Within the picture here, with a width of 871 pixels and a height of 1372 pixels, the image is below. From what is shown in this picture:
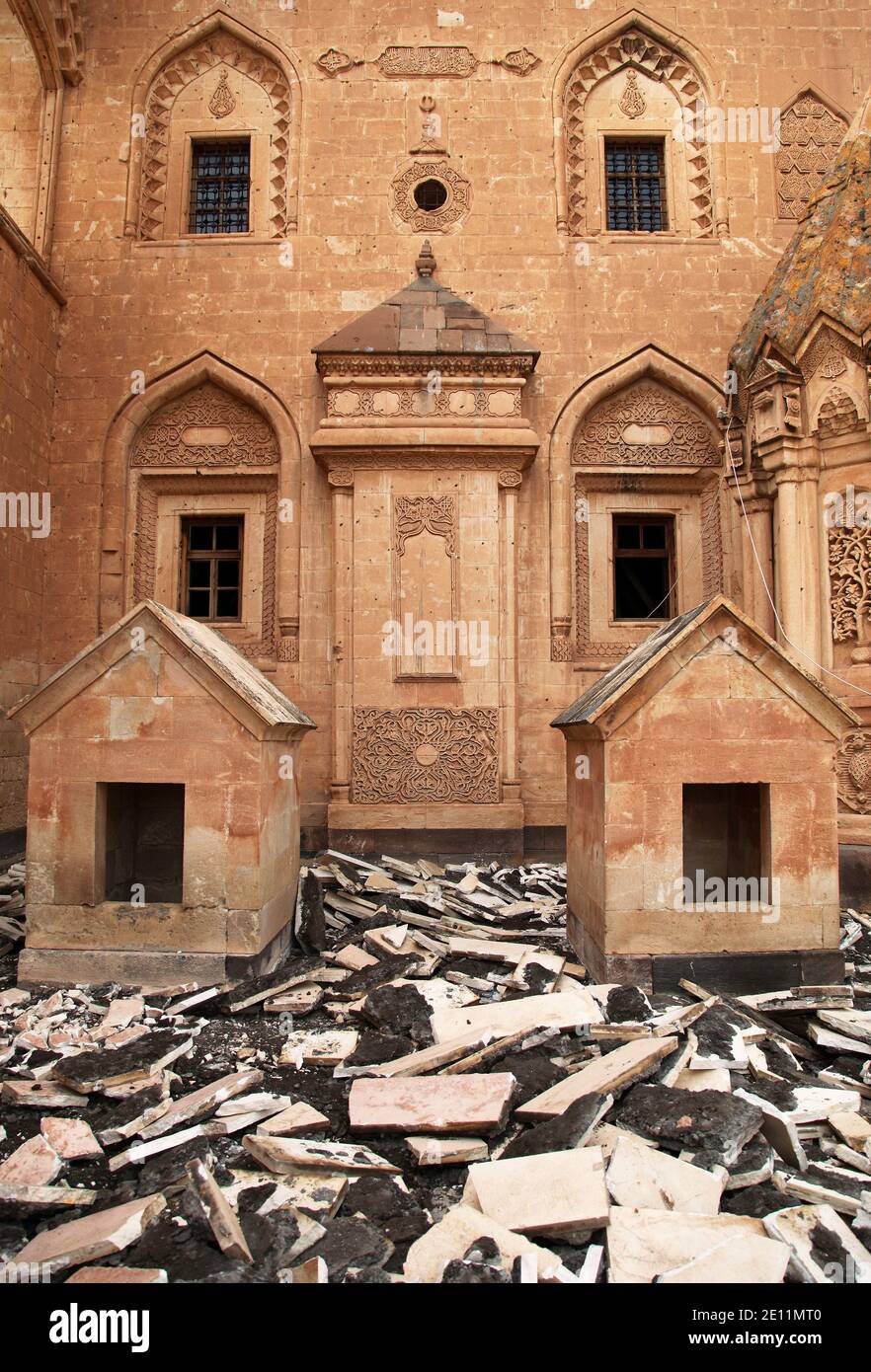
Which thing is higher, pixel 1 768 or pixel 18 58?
pixel 18 58

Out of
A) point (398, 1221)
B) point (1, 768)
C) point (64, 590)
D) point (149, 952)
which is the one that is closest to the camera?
point (398, 1221)

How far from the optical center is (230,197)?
11.3 m

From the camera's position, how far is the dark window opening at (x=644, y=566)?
35.9 feet

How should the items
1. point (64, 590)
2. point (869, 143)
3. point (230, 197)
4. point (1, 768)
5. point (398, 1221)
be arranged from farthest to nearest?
point (230, 197) → point (64, 590) → point (1, 768) → point (869, 143) → point (398, 1221)

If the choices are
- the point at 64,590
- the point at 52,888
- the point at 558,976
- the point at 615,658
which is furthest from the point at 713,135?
the point at 52,888

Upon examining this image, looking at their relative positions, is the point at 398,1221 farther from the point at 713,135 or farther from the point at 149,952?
A: the point at 713,135

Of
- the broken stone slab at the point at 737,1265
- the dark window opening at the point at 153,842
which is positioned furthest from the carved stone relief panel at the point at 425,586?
the broken stone slab at the point at 737,1265

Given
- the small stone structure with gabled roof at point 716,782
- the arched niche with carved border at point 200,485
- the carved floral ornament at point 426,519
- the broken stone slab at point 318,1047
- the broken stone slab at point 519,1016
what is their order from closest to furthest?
1. the broken stone slab at point 318,1047
2. the broken stone slab at point 519,1016
3. the small stone structure with gabled roof at point 716,782
4. the carved floral ornament at point 426,519
5. the arched niche with carved border at point 200,485

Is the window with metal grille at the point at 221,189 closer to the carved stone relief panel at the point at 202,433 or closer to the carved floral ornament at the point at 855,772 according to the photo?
the carved stone relief panel at the point at 202,433

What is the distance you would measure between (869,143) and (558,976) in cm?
902

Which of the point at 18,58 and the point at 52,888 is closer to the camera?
the point at 52,888

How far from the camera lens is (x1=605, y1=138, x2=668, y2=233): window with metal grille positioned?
36.9 feet

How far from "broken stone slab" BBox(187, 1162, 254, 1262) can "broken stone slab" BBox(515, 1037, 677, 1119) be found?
130cm

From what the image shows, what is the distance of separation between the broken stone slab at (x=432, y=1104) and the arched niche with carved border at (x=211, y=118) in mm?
10621
